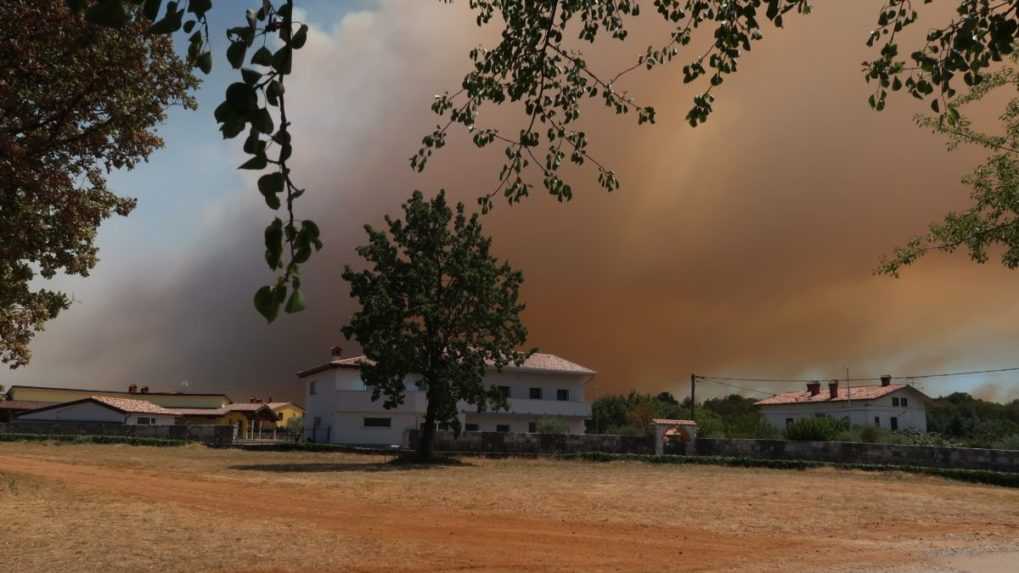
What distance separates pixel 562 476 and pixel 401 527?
1572 cm

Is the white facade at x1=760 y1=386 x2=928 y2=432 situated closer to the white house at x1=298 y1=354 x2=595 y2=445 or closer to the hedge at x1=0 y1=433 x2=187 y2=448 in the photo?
the white house at x1=298 y1=354 x2=595 y2=445

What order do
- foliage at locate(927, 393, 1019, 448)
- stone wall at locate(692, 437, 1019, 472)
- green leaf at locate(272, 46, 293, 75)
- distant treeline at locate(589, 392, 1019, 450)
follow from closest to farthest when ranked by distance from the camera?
green leaf at locate(272, 46, 293, 75) < stone wall at locate(692, 437, 1019, 472) < distant treeline at locate(589, 392, 1019, 450) < foliage at locate(927, 393, 1019, 448)

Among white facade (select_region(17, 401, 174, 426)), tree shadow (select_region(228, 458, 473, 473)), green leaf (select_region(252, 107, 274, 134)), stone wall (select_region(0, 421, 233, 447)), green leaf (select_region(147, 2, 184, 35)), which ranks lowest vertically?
tree shadow (select_region(228, 458, 473, 473))

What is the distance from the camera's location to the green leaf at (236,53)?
2595 mm

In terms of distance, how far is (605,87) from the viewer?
769cm

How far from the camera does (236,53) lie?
2.62 metres

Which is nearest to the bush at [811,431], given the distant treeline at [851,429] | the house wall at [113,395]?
the distant treeline at [851,429]

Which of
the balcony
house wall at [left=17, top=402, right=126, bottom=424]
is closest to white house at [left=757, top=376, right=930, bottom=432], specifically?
the balcony

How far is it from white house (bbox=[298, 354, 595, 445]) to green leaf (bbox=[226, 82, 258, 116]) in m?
53.8

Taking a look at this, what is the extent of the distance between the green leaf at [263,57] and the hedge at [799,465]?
3837 cm

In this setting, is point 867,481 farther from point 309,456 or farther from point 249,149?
point 249,149

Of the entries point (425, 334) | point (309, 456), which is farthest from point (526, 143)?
point (309, 456)

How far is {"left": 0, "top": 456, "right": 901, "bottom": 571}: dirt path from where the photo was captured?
38.3 ft

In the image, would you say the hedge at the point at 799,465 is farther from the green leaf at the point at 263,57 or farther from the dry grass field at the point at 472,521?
the green leaf at the point at 263,57
